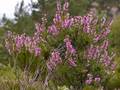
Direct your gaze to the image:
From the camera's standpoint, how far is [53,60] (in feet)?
28.1

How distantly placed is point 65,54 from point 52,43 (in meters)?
0.40

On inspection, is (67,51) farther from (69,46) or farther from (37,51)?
(37,51)

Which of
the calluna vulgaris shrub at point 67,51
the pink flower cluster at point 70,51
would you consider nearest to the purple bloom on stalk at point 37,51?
the calluna vulgaris shrub at point 67,51

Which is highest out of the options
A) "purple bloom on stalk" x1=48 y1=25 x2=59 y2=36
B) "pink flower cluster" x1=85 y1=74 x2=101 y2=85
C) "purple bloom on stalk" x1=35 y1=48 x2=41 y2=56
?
"purple bloom on stalk" x1=48 y1=25 x2=59 y2=36

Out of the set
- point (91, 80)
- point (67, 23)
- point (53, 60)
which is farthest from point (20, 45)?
point (91, 80)

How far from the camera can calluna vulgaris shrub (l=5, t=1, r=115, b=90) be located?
8.77 metres

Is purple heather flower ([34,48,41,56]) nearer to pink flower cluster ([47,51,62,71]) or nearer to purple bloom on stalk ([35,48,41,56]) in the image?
purple bloom on stalk ([35,48,41,56])

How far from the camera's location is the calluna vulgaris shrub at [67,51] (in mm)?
8773

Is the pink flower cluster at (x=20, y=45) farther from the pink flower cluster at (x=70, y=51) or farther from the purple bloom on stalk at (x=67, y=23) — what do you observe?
the purple bloom on stalk at (x=67, y=23)

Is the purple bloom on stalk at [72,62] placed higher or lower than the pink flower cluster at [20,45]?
lower

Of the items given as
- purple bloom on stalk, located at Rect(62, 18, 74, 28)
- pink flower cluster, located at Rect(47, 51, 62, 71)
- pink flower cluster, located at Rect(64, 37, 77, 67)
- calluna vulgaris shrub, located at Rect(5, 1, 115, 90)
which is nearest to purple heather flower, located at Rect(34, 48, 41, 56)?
calluna vulgaris shrub, located at Rect(5, 1, 115, 90)

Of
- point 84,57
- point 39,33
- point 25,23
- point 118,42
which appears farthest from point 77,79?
point 25,23

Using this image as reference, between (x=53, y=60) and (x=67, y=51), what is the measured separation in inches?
14.4

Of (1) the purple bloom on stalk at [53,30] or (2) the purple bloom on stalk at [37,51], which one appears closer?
(2) the purple bloom on stalk at [37,51]
